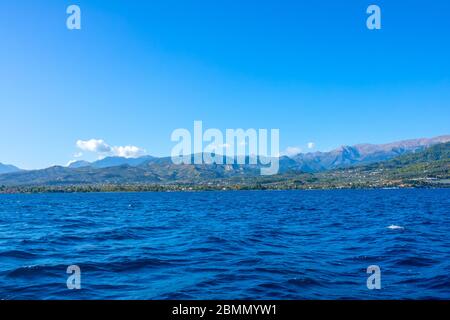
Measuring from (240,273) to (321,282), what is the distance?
5814 millimetres

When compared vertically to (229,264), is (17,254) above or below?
below

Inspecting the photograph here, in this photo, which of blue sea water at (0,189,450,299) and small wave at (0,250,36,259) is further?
small wave at (0,250,36,259)

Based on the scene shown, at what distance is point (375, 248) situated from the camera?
126ft

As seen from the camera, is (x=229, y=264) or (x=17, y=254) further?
(x=17, y=254)

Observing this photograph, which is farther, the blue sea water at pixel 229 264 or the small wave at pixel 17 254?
the small wave at pixel 17 254

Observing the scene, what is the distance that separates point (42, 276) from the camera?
2725 cm
